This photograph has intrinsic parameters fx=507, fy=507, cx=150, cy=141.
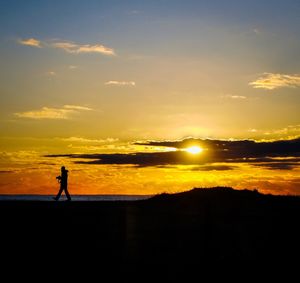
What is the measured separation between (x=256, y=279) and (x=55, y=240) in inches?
303

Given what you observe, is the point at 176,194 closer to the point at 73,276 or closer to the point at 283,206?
the point at 283,206

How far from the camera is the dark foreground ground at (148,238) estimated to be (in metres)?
15.8

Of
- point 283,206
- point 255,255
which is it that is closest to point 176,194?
point 283,206

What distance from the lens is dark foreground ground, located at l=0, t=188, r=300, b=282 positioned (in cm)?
1578

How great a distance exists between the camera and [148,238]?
19.3 metres

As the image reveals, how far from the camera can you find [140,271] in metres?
14.7

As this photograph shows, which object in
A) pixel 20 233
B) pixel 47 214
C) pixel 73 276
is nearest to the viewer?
pixel 73 276

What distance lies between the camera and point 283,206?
103 ft

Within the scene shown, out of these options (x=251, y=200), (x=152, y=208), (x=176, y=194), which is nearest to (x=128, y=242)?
(x=152, y=208)

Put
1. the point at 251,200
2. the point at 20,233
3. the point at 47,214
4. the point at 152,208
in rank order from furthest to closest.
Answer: the point at 251,200, the point at 152,208, the point at 47,214, the point at 20,233

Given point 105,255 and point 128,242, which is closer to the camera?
point 105,255

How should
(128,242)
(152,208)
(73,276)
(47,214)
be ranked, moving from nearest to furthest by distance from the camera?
(73,276)
(128,242)
(47,214)
(152,208)

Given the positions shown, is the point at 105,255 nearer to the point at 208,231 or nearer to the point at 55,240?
the point at 55,240

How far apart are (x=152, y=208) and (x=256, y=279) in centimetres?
1631
